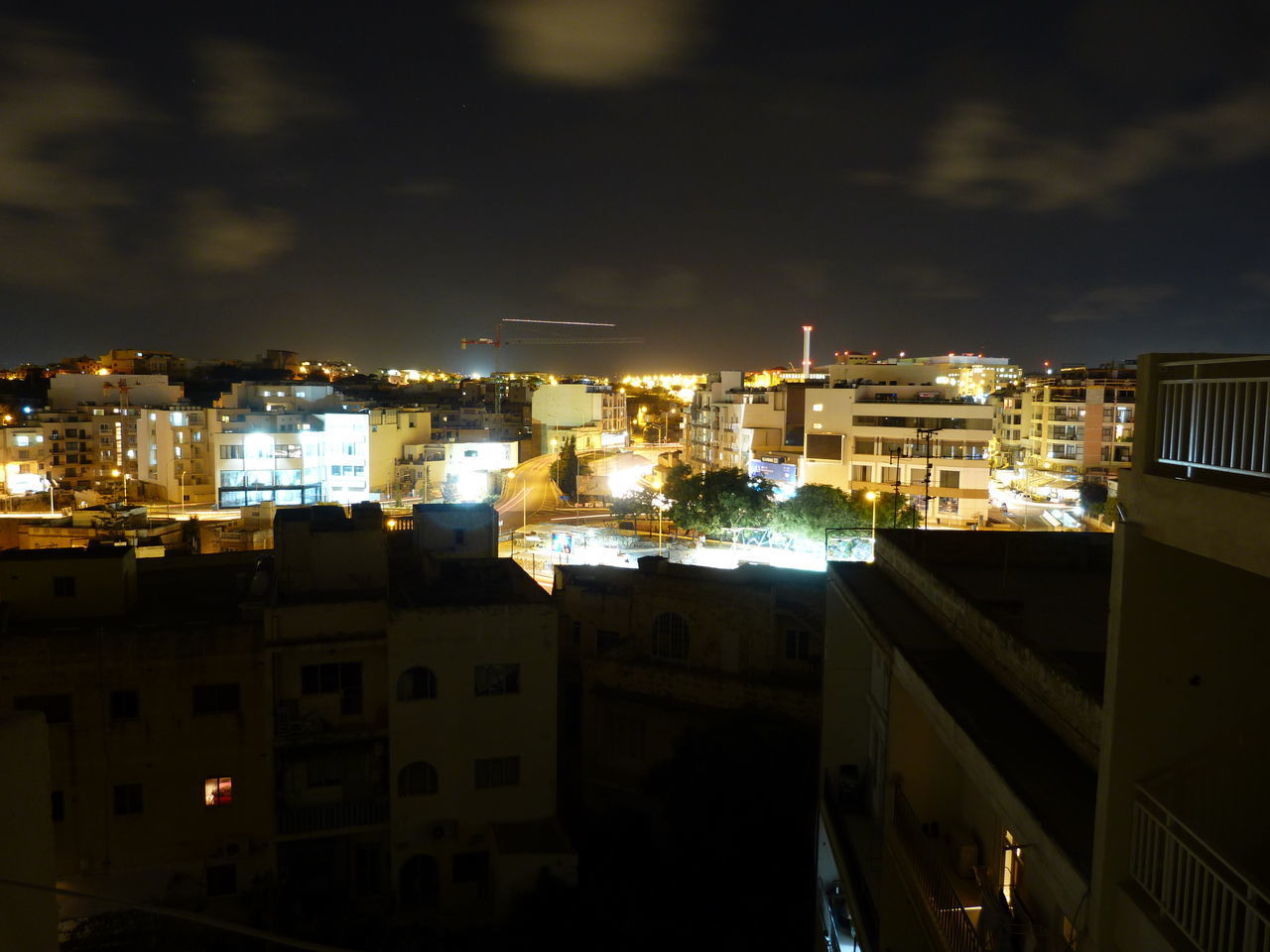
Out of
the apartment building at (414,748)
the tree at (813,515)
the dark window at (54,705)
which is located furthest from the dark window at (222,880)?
the tree at (813,515)

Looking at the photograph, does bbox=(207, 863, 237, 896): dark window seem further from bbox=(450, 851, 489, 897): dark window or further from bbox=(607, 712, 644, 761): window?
bbox=(607, 712, 644, 761): window

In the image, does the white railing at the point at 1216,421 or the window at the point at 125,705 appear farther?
the window at the point at 125,705

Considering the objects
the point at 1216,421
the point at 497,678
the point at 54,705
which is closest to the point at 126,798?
the point at 54,705

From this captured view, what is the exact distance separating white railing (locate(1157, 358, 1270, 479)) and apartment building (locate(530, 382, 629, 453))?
267 ft

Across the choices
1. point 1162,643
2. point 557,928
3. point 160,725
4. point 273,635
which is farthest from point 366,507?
point 1162,643

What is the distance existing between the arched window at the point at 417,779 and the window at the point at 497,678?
5.01 feet

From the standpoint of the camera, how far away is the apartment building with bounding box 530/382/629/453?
86.7m

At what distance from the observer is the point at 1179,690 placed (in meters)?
3.23

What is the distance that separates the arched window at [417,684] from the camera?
14.0 m

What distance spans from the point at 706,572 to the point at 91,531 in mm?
28246

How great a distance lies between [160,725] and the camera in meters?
13.3

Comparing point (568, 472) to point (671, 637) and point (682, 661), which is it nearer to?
point (671, 637)

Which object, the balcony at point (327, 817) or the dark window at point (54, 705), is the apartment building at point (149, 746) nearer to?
the dark window at point (54, 705)

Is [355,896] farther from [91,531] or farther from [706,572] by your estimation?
[91,531]
